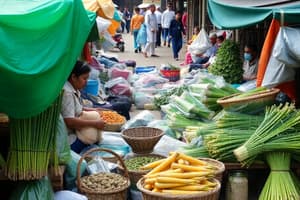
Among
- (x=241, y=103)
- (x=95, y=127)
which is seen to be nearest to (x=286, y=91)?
(x=241, y=103)

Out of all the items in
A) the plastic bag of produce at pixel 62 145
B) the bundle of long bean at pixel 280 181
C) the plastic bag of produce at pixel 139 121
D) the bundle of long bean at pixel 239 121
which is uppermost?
the plastic bag of produce at pixel 62 145

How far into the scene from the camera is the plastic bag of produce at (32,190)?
424 centimetres

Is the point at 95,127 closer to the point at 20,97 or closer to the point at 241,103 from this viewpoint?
the point at 241,103

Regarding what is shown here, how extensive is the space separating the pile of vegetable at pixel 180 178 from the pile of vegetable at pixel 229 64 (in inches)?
186

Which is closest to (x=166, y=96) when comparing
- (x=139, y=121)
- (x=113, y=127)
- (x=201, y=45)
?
(x=139, y=121)

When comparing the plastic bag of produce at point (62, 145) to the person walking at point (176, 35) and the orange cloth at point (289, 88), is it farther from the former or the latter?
the person walking at point (176, 35)

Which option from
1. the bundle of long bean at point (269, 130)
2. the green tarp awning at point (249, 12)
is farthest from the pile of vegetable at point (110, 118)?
the bundle of long bean at point (269, 130)

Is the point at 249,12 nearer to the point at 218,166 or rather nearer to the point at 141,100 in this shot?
the point at 218,166

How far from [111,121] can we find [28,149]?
355 cm

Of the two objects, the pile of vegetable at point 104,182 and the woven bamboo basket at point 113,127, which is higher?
the pile of vegetable at point 104,182

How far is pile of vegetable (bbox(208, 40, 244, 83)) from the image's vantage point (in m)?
9.25

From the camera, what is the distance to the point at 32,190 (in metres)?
4.25

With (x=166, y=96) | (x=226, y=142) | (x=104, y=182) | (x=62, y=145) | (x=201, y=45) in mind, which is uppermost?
(x=62, y=145)

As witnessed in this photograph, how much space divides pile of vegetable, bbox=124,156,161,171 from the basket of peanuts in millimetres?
1690
